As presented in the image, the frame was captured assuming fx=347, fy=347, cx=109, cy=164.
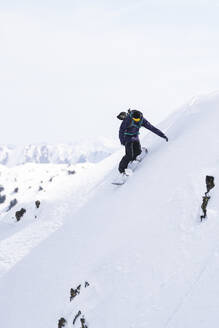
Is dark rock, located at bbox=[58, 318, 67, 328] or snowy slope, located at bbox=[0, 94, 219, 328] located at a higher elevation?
Result: snowy slope, located at bbox=[0, 94, 219, 328]

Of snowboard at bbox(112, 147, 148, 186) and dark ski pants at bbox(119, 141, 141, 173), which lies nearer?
snowboard at bbox(112, 147, 148, 186)

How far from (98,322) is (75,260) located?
3.49m

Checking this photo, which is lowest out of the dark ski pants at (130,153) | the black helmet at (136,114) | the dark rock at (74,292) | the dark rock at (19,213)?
the dark rock at (19,213)

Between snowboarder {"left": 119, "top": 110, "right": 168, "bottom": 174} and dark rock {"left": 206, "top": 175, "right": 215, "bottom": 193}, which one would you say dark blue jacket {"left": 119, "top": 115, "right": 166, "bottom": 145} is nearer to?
snowboarder {"left": 119, "top": 110, "right": 168, "bottom": 174}

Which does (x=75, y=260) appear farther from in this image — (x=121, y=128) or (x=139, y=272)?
(x=121, y=128)

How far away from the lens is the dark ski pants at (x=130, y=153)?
15.3 metres

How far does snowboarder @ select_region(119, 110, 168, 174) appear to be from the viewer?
15.2 m

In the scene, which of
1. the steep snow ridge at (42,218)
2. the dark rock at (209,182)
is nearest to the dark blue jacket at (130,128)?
the steep snow ridge at (42,218)

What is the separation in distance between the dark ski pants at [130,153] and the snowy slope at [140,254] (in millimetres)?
572

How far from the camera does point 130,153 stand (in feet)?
50.0

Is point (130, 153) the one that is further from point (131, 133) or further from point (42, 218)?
point (42, 218)

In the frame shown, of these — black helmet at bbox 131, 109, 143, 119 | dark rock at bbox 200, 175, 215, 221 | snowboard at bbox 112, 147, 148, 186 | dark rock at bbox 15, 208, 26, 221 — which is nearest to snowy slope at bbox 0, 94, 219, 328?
dark rock at bbox 200, 175, 215, 221

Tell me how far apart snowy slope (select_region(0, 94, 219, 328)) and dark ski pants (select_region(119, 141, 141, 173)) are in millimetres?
572

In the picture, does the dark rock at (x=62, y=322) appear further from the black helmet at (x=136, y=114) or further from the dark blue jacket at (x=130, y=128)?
the black helmet at (x=136, y=114)
